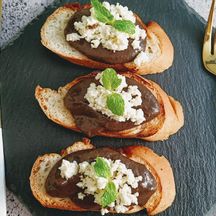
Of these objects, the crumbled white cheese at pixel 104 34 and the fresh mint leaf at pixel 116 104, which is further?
the crumbled white cheese at pixel 104 34

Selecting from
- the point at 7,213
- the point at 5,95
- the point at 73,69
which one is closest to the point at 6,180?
the point at 7,213

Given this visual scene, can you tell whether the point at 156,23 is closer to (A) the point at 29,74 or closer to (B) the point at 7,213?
(A) the point at 29,74

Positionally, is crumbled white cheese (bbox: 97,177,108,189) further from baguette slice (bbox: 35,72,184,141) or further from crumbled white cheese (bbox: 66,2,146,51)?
crumbled white cheese (bbox: 66,2,146,51)

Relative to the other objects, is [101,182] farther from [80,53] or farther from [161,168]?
[80,53]

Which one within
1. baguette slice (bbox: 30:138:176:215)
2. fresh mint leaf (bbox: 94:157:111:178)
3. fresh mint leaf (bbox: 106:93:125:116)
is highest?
fresh mint leaf (bbox: 106:93:125:116)

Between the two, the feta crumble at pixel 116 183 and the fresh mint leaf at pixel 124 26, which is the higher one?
the fresh mint leaf at pixel 124 26

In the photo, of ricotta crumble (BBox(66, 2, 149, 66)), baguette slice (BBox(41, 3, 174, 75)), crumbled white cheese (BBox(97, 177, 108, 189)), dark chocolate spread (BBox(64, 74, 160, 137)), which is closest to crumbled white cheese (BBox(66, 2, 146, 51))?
ricotta crumble (BBox(66, 2, 149, 66))

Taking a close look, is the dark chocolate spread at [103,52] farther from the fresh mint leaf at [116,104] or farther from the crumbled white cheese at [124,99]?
the fresh mint leaf at [116,104]

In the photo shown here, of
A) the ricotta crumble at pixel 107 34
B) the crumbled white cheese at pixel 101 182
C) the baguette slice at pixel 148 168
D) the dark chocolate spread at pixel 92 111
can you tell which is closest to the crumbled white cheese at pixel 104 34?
the ricotta crumble at pixel 107 34
